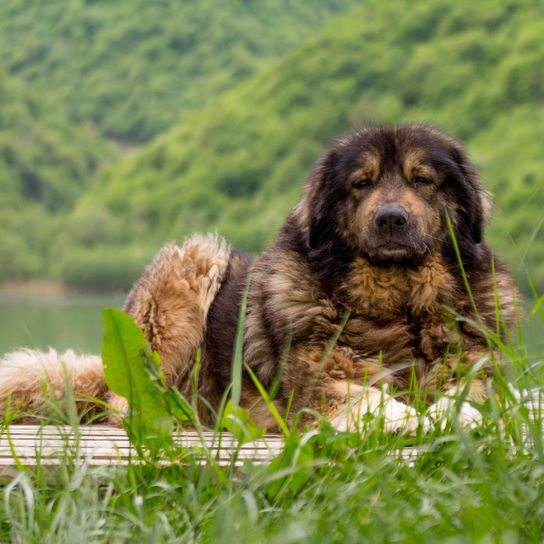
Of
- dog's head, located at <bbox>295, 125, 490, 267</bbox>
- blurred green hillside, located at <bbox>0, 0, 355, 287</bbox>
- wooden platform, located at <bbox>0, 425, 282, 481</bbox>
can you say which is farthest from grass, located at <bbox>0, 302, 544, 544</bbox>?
blurred green hillside, located at <bbox>0, 0, 355, 287</bbox>

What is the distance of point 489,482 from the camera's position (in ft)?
7.50

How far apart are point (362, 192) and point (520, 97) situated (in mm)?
76360

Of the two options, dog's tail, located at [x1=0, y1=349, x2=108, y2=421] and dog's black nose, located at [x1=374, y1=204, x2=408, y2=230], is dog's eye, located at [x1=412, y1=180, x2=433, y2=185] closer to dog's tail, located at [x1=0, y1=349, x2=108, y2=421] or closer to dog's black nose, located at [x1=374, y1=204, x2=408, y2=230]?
dog's black nose, located at [x1=374, y1=204, x2=408, y2=230]

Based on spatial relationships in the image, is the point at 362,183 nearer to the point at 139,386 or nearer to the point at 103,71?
the point at 139,386

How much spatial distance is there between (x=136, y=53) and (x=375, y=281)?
342ft

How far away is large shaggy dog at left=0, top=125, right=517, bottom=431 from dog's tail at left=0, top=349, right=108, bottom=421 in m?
0.02

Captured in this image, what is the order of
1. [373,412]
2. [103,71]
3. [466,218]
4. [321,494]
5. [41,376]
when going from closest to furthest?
[321,494] → [373,412] → [466,218] → [41,376] → [103,71]

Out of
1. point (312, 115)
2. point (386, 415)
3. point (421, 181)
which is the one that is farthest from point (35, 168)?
point (386, 415)

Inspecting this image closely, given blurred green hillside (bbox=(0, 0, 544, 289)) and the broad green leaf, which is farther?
blurred green hillside (bbox=(0, 0, 544, 289))

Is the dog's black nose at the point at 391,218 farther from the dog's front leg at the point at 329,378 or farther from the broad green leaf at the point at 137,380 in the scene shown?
the broad green leaf at the point at 137,380

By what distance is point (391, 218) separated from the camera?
4.00m

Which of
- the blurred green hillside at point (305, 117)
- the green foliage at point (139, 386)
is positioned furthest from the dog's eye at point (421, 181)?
the blurred green hillside at point (305, 117)

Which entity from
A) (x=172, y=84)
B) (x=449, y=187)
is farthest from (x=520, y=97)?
(x=449, y=187)

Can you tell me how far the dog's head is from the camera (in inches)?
162
